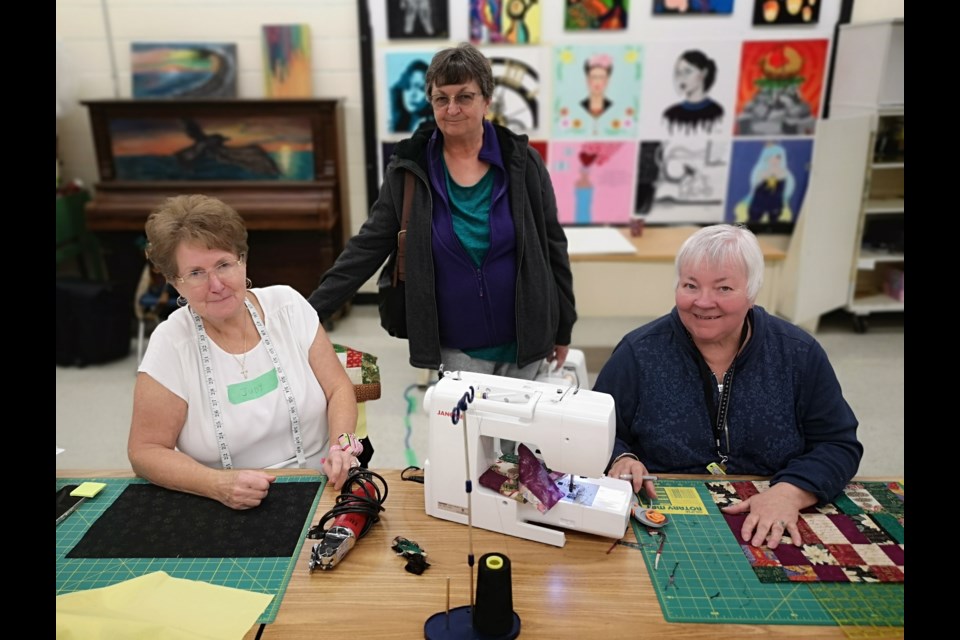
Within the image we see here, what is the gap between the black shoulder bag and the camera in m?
2.06

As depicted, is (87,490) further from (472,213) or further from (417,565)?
(472,213)

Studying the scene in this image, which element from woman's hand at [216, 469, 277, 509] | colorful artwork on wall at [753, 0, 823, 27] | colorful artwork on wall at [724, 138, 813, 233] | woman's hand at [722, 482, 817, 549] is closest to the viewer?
woman's hand at [722, 482, 817, 549]

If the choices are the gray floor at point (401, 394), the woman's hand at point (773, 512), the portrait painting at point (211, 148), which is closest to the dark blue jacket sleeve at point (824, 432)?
the woman's hand at point (773, 512)

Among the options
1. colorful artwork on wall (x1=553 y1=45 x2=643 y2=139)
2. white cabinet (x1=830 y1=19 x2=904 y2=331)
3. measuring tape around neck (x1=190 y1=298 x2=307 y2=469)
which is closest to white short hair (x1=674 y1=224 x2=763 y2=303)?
measuring tape around neck (x1=190 y1=298 x2=307 y2=469)

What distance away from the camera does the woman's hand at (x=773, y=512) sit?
1288mm

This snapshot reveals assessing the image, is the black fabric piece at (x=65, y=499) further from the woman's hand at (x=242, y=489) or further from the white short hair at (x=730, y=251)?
the white short hair at (x=730, y=251)

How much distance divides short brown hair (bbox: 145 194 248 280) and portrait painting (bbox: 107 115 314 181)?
3095 millimetres

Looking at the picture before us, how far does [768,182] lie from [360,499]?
424 cm

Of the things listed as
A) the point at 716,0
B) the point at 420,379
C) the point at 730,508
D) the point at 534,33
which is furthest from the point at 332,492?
the point at 716,0

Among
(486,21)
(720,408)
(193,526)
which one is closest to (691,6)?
(486,21)

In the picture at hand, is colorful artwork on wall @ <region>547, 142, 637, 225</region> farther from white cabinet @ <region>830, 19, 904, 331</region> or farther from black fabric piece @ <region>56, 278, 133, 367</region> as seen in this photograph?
black fabric piece @ <region>56, 278, 133, 367</region>

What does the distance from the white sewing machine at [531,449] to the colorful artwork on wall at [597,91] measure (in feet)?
11.7

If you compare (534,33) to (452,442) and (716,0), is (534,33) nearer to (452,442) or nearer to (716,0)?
(716,0)

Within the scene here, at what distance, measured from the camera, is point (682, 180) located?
4676 millimetres
